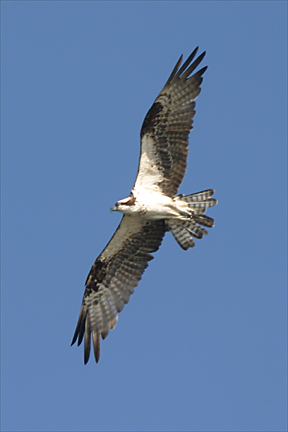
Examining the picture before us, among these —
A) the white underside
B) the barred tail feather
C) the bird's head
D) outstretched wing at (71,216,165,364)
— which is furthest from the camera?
outstretched wing at (71,216,165,364)

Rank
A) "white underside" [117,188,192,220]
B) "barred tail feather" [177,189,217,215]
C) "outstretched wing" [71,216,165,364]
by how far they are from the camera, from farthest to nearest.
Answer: "outstretched wing" [71,216,165,364] < "barred tail feather" [177,189,217,215] < "white underside" [117,188,192,220]

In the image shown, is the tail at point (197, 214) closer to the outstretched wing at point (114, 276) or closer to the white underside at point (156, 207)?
the white underside at point (156, 207)

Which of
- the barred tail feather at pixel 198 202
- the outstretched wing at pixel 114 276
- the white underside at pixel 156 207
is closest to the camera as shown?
the white underside at pixel 156 207

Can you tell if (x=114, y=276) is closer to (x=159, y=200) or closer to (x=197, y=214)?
(x=159, y=200)

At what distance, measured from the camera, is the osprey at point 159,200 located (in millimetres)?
14969

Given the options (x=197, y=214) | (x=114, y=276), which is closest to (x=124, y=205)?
(x=197, y=214)

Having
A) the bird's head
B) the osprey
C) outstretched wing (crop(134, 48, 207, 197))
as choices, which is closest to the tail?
the osprey

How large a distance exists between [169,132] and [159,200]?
1.30 m

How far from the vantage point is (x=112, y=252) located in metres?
15.9

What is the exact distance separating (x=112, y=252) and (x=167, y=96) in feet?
10.8

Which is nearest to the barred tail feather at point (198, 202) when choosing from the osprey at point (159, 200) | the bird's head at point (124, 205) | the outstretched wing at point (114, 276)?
the osprey at point (159, 200)

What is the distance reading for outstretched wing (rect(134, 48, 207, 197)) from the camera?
1497 centimetres

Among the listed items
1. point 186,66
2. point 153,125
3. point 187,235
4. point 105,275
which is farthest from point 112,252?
point 186,66

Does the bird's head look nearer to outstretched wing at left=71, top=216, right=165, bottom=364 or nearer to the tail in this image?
outstretched wing at left=71, top=216, right=165, bottom=364
